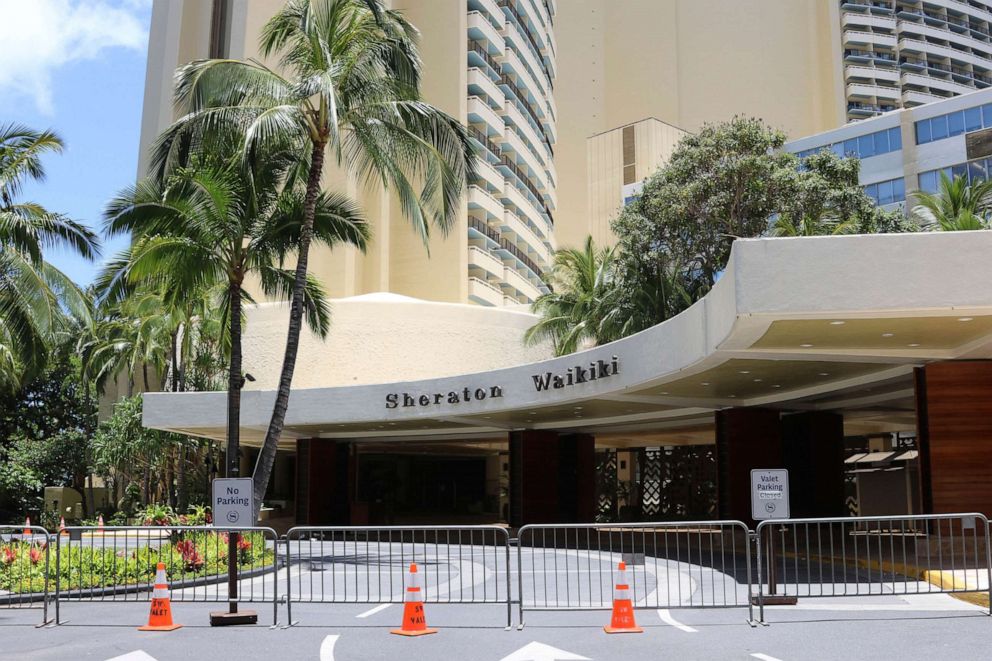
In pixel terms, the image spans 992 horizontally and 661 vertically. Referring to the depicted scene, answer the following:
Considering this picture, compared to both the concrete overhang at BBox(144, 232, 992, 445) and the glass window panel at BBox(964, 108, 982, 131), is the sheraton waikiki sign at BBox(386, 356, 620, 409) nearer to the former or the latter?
the concrete overhang at BBox(144, 232, 992, 445)

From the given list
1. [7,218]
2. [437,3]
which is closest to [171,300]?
[7,218]

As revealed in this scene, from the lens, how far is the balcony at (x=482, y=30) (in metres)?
69.7

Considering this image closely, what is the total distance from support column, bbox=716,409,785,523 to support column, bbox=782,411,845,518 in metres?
0.88

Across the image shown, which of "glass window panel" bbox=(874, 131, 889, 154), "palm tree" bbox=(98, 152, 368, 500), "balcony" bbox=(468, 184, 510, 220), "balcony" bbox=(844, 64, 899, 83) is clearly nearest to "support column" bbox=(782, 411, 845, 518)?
"palm tree" bbox=(98, 152, 368, 500)

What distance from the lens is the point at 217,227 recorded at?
22.4 m

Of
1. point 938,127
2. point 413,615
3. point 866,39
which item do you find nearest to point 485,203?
point 938,127

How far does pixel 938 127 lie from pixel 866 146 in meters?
4.78

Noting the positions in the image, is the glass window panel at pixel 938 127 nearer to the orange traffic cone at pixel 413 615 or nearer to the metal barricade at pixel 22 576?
the metal barricade at pixel 22 576

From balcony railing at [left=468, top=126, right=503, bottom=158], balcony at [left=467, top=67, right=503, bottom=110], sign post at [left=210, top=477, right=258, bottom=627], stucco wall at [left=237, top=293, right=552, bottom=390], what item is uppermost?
balcony at [left=467, top=67, right=503, bottom=110]

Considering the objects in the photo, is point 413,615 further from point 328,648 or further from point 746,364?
point 746,364

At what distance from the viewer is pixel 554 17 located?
92.1 meters

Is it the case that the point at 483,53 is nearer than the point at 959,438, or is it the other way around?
the point at 959,438

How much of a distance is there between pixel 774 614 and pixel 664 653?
10.9 feet

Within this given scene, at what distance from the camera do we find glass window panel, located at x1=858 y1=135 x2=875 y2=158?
213ft
